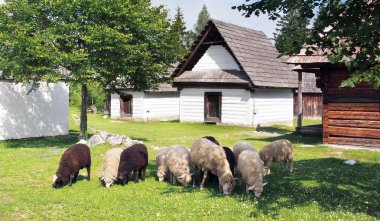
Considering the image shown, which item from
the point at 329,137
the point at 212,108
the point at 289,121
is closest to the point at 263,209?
the point at 329,137

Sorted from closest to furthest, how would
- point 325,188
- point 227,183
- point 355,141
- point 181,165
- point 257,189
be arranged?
point 257,189 < point 227,183 < point 325,188 < point 181,165 < point 355,141

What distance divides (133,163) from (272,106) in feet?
68.1

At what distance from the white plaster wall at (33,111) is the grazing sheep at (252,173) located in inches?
563

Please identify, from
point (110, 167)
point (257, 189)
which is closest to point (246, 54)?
point (110, 167)

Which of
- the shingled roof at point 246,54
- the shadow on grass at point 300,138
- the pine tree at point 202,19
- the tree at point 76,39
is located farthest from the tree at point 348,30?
the pine tree at point 202,19

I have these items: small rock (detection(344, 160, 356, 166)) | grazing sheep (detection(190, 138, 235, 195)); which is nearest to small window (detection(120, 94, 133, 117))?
small rock (detection(344, 160, 356, 166))

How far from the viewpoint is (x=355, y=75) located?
639 centimetres

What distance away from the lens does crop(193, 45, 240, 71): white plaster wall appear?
94.7 ft

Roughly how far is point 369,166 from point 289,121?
19.4 meters

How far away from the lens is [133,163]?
11.1 meters

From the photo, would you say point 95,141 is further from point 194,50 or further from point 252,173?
point 194,50

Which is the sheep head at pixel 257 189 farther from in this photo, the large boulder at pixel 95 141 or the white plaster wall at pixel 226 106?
the white plaster wall at pixel 226 106

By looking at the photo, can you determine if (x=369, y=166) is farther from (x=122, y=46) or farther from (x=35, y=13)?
(x=35, y=13)

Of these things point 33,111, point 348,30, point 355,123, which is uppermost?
point 348,30
